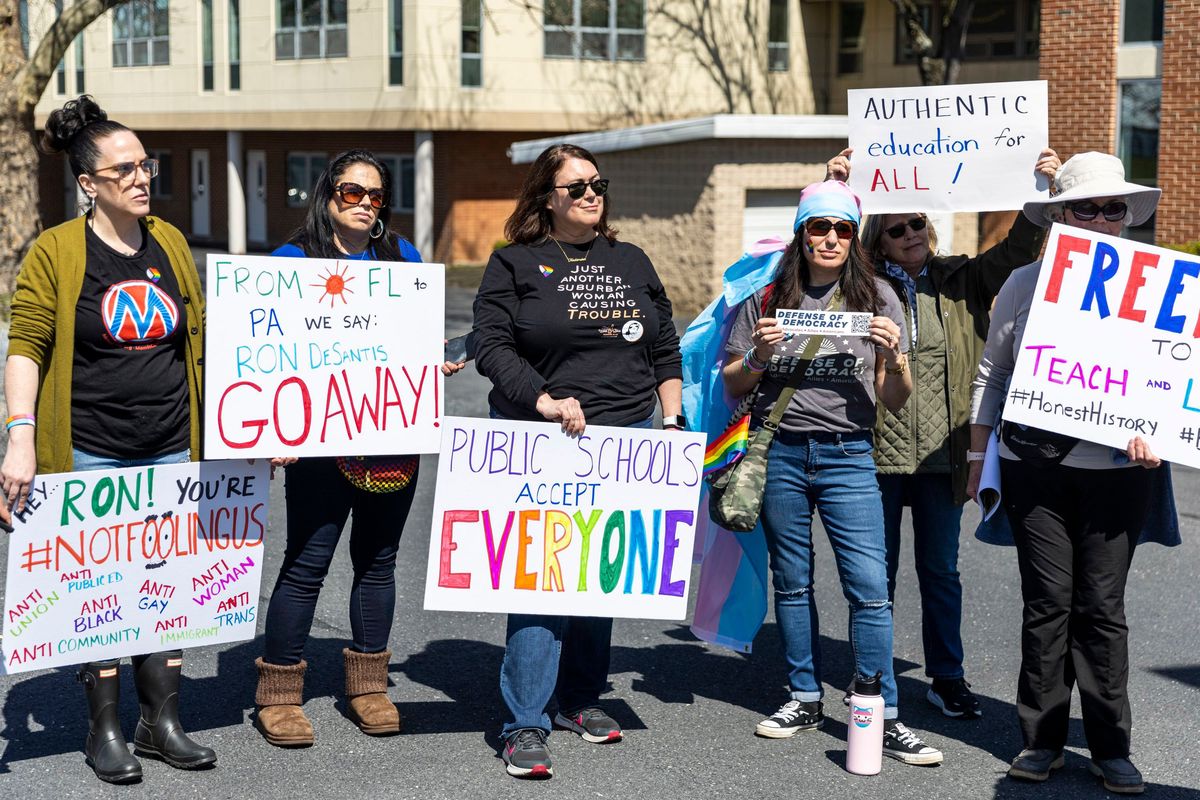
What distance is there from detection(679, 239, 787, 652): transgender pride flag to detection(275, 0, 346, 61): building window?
27911 mm

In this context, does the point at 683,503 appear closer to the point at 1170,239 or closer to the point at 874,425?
the point at 874,425

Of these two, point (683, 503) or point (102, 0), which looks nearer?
point (683, 503)

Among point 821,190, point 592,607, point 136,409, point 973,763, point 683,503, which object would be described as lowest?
point 973,763

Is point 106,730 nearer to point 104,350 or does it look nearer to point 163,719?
point 163,719

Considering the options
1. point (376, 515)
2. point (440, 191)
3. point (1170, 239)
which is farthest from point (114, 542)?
point (440, 191)

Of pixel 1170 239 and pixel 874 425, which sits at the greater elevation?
pixel 1170 239

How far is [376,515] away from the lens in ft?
16.2

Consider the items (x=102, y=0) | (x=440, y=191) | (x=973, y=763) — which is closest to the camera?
(x=973, y=763)

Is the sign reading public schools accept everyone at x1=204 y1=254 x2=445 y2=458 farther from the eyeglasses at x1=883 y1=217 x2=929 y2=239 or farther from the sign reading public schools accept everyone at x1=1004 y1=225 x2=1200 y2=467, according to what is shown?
the sign reading public schools accept everyone at x1=1004 y1=225 x2=1200 y2=467

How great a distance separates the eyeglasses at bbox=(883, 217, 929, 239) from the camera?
5.18 m

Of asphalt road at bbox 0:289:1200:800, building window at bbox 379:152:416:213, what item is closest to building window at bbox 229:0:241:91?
building window at bbox 379:152:416:213

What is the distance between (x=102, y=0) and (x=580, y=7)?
53.8 ft

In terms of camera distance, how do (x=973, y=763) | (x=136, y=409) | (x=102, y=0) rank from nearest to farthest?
(x=136, y=409)
(x=973, y=763)
(x=102, y=0)

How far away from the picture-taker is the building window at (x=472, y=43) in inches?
1212
